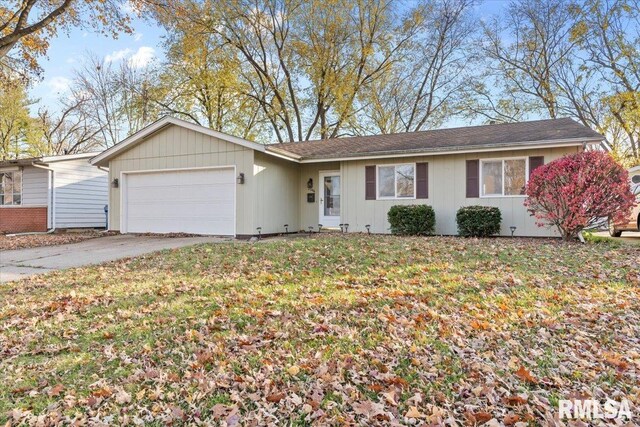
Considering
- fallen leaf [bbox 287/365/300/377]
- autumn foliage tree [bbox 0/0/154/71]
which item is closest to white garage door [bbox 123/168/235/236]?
autumn foliage tree [bbox 0/0/154/71]

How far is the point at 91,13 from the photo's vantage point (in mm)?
14812

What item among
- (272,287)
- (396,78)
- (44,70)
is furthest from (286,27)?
(272,287)

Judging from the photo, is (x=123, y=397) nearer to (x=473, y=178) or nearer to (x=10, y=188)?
(x=473, y=178)

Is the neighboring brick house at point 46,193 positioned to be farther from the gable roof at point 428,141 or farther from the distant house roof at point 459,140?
the distant house roof at point 459,140

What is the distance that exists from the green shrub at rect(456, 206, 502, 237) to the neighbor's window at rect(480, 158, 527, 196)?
0.68 m

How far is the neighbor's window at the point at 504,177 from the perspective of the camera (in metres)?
10.8

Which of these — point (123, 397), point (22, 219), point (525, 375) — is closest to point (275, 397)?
point (123, 397)

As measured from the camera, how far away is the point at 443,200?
37.9 feet

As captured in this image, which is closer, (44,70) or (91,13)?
(91,13)

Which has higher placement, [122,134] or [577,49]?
[577,49]

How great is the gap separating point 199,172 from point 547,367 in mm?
11153

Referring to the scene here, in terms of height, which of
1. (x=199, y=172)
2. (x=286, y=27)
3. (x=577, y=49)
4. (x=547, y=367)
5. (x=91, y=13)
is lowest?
(x=547, y=367)

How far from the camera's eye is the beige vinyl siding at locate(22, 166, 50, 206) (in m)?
15.1

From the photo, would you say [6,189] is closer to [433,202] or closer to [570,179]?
[433,202]
